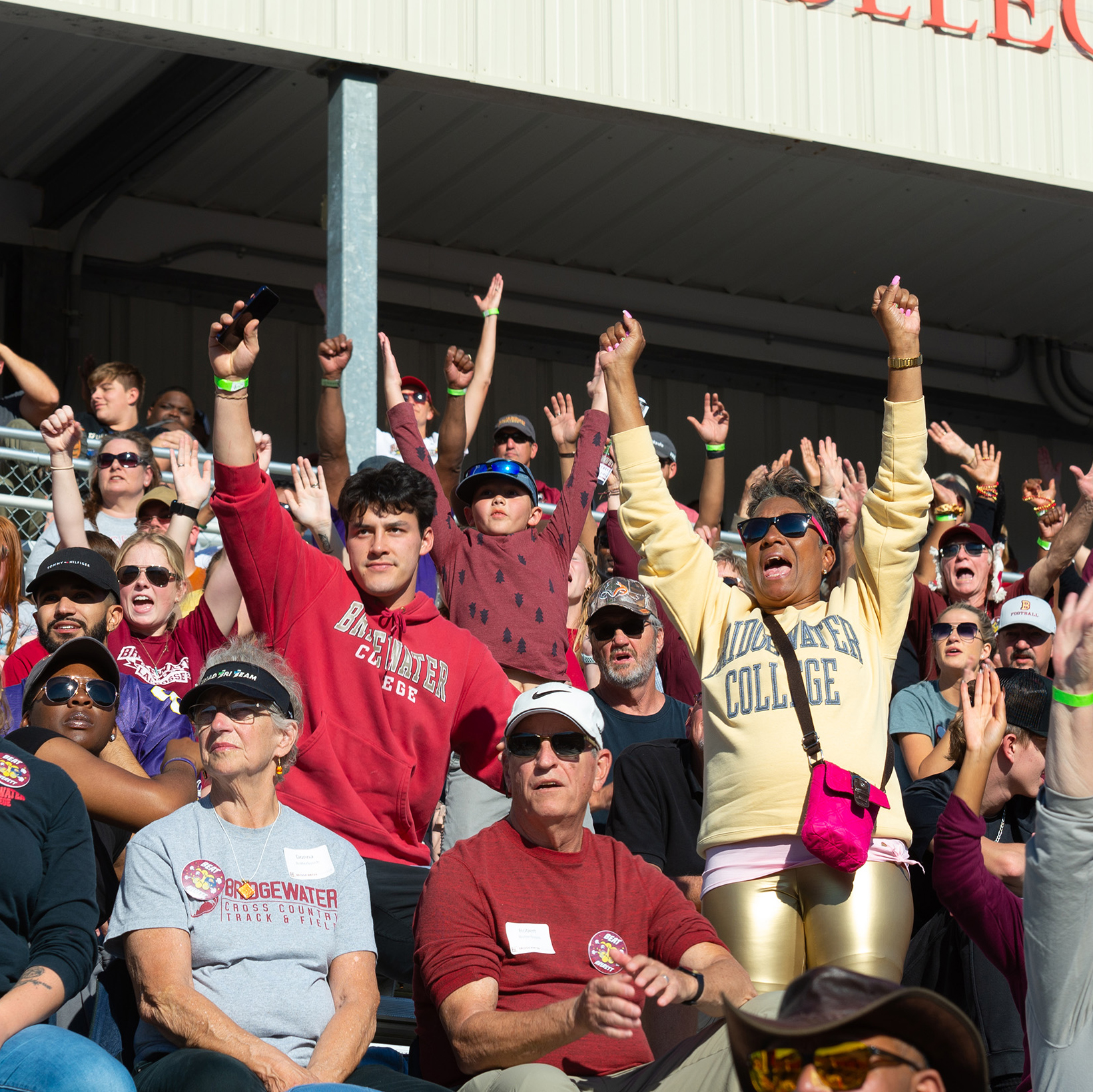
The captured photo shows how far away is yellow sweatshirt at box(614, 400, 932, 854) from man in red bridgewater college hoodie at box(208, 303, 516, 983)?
69 centimetres

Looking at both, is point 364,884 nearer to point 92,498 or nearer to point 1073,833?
point 1073,833

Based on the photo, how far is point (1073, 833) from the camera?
283cm

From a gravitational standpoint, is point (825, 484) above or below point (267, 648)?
above

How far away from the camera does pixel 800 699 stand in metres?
4.25

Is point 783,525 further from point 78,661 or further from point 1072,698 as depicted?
point 78,661

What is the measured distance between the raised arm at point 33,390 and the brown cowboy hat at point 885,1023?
7.12 metres

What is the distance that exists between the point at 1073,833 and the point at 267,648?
251 centimetres

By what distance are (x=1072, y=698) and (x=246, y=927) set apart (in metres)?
2.13

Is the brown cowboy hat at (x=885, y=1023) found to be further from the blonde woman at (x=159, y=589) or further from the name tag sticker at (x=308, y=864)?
the blonde woman at (x=159, y=589)

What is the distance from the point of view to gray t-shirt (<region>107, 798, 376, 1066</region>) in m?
3.88

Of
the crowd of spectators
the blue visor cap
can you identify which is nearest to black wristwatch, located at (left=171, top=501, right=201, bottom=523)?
the crowd of spectators

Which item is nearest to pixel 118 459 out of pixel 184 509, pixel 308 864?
pixel 184 509

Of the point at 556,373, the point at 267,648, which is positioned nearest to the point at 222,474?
the point at 267,648

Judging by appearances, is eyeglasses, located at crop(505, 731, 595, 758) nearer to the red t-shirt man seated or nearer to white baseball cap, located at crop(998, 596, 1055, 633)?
the red t-shirt man seated
